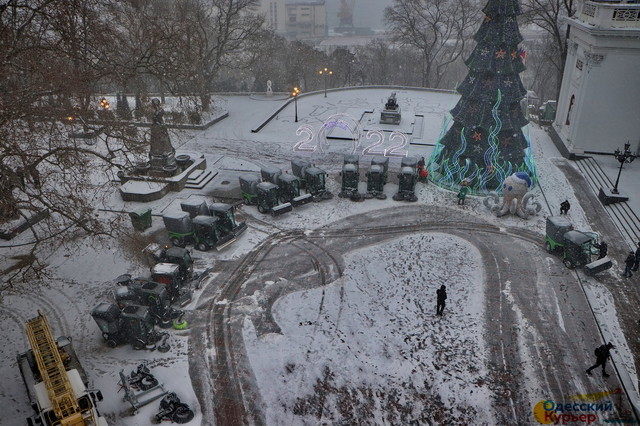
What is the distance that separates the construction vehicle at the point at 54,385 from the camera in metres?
10.3

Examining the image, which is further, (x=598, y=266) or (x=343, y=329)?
(x=598, y=266)

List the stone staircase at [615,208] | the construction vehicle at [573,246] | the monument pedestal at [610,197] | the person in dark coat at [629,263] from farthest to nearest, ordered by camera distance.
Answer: the monument pedestal at [610,197] → the stone staircase at [615,208] → the construction vehicle at [573,246] → the person in dark coat at [629,263]

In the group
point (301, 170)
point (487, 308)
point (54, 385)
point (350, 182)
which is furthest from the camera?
point (301, 170)

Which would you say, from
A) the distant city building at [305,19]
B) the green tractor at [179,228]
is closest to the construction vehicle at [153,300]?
the green tractor at [179,228]

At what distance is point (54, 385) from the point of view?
35.9ft

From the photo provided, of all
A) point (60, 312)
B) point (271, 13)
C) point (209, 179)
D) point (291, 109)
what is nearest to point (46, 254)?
point (60, 312)

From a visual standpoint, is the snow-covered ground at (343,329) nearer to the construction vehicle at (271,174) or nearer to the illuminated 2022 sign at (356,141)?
the construction vehicle at (271,174)

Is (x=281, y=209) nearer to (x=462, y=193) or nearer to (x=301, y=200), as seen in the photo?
(x=301, y=200)

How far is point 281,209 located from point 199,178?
621 centimetres

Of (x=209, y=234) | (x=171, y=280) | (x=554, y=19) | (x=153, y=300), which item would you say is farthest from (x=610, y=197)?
(x=153, y=300)

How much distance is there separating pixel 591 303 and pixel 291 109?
94.7 feet

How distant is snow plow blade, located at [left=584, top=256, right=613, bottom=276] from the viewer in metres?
17.9

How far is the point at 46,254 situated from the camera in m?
19.4

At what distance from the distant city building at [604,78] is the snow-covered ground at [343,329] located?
537cm
